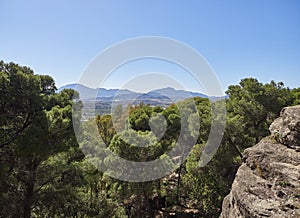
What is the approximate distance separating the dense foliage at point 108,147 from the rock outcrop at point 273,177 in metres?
4.28

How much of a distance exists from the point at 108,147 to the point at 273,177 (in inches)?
262

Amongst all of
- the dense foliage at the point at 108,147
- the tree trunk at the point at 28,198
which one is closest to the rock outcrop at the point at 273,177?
the dense foliage at the point at 108,147

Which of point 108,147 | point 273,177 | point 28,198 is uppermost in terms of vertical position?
point 273,177

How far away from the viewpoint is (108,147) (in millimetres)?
9883

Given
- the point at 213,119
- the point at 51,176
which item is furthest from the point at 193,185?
the point at 51,176

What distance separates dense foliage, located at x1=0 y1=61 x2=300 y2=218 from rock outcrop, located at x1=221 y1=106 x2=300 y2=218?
168 inches

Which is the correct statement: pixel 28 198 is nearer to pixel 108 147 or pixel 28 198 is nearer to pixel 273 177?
pixel 108 147

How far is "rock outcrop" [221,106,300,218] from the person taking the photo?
400 cm

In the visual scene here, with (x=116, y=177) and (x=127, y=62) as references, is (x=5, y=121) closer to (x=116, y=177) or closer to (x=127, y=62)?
(x=127, y=62)

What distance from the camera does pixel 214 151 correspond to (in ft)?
34.0

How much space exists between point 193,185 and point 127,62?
704 cm

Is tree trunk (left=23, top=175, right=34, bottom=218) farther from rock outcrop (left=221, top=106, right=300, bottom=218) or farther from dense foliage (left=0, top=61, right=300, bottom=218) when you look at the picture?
rock outcrop (left=221, top=106, right=300, bottom=218)

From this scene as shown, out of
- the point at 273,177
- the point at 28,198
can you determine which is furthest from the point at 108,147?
the point at 273,177

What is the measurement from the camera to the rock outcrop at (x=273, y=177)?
4000 millimetres
